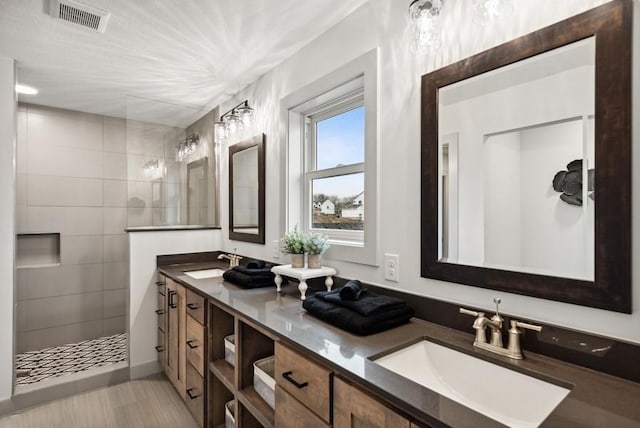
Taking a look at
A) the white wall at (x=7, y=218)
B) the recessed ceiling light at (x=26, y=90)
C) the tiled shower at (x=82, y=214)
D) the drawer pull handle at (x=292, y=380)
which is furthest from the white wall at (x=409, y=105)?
the recessed ceiling light at (x=26, y=90)

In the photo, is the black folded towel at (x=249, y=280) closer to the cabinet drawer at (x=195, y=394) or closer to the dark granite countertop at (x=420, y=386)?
the dark granite countertop at (x=420, y=386)

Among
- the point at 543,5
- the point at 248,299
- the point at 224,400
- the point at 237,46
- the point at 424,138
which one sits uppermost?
the point at 237,46

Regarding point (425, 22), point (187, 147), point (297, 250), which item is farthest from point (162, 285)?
point (425, 22)

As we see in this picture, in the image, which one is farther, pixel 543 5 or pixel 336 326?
pixel 336 326

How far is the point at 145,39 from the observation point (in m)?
2.02

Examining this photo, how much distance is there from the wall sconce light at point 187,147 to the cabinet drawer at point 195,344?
5.27 feet

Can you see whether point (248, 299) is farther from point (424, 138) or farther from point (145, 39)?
point (145, 39)

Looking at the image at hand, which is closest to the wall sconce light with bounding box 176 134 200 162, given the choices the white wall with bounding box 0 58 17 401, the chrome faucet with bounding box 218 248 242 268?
the chrome faucet with bounding box 218 248 242 268

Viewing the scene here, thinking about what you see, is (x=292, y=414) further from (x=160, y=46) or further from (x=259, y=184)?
(x=160, y=46)

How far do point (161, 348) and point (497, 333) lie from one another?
2.49 m

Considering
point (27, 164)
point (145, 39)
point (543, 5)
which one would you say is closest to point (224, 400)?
point (145, 39)

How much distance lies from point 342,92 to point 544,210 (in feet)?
4.13

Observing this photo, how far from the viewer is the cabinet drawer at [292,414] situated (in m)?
1.10

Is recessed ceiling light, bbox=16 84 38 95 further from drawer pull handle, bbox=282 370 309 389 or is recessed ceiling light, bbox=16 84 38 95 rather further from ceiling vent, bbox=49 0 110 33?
drawer pull handle, bbox=282 370 309 389
